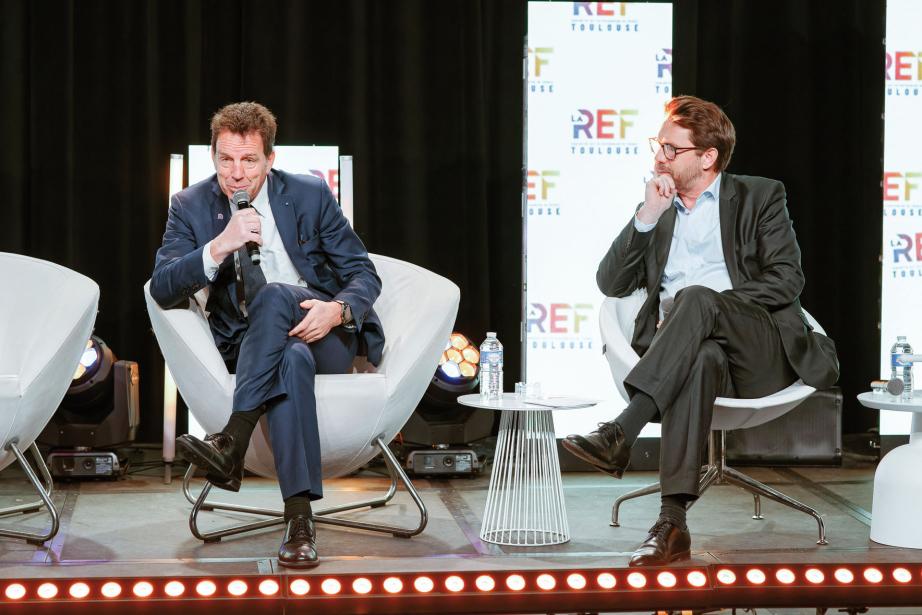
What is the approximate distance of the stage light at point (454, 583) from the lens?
5.96 ft

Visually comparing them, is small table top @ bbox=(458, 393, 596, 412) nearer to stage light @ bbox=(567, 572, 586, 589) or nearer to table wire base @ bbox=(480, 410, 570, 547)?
table wire base @ bbox=(480, 410, 570, 547)

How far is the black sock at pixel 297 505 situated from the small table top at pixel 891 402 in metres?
1.54

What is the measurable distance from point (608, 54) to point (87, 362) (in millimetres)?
2275

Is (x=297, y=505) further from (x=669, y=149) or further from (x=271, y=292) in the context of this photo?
(x=669, y=149)

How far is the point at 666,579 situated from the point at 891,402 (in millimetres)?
1648

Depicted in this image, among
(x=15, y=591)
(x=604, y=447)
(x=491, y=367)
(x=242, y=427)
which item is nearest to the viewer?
(x=15, y=591)

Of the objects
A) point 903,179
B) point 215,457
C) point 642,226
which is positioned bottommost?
point 215,457

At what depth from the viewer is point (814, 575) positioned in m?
1.85

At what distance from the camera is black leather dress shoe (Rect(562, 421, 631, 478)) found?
110 inches

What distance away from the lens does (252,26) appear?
16.4 feet

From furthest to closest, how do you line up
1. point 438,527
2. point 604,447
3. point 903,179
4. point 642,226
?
point 903,179 < point 438,527 < point 642,226 < point 604,447

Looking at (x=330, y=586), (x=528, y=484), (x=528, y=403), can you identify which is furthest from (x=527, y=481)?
(x=330, y=586)

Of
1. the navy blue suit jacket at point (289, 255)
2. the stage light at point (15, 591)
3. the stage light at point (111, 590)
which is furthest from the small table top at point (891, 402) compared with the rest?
the stage light at point (15, 591)

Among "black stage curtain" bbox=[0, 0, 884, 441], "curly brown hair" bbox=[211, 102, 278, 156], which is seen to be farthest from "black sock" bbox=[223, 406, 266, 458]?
"black stage curtain" bbox=[0, 0, 884, 441]
